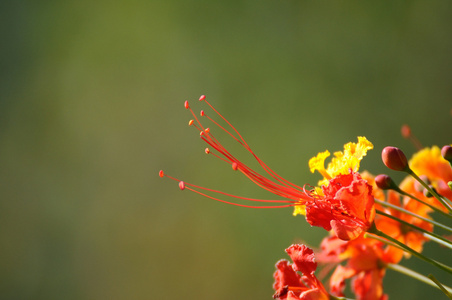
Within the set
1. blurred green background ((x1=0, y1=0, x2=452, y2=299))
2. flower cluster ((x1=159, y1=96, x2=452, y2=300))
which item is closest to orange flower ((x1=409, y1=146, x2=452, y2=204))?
flower cluster ((x1=159, y1=96, x2=452, y2=300))

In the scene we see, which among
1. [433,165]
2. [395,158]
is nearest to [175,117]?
[433,165]

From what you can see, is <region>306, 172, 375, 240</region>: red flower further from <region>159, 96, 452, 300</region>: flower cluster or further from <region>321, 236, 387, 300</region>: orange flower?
<region>321, 236, 387, 300</region>: orange flower

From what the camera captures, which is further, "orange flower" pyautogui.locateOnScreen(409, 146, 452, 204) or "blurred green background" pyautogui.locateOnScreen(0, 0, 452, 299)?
"blurred green background" pyautogui.locateOnScreen(0, 0, 452, 299)


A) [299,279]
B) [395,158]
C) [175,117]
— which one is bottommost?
[299,279]

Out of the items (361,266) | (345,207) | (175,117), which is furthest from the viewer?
(175,117)

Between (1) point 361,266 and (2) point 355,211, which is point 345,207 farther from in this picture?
(1) point 361,266

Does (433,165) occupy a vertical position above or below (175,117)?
below

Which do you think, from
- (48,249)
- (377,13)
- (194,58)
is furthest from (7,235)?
(377,13)

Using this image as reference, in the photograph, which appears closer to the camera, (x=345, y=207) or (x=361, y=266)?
(x=345, y=207)
